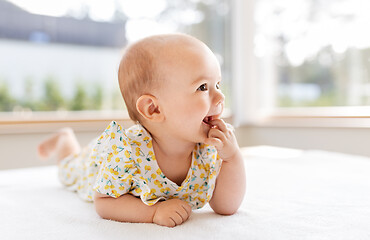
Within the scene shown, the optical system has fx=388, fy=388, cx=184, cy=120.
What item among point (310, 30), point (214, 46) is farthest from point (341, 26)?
point (214, 46)

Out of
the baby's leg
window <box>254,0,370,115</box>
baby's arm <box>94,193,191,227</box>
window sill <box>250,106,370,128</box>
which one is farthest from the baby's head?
window <box>254,0,370,115</box>

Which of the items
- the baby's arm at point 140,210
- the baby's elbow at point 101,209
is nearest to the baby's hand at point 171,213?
the baby's arm at point 140,210

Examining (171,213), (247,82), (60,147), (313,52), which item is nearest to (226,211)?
(171,213)

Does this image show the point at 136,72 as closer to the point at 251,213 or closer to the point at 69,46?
the point at 251,213

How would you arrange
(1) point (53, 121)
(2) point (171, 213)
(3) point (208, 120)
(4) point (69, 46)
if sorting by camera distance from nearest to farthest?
(2) point (171, 213), (3) point (208, 120), (1) point (53, 121), (4) point (69, 46)

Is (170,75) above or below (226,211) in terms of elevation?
above

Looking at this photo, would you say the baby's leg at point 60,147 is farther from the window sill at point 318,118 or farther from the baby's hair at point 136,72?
the window sill at point 318,118

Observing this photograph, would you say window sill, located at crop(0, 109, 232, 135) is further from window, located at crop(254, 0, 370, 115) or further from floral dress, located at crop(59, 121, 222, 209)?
floral dress, located at crop(59, 121, 222, 209)

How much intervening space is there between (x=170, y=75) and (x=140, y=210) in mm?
310

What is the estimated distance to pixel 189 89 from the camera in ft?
2.88

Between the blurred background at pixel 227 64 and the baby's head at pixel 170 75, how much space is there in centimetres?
150

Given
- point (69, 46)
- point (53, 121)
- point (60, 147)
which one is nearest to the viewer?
point (60, 147)

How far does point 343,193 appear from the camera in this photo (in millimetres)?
1082

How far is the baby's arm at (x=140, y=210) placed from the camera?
2.70ft
